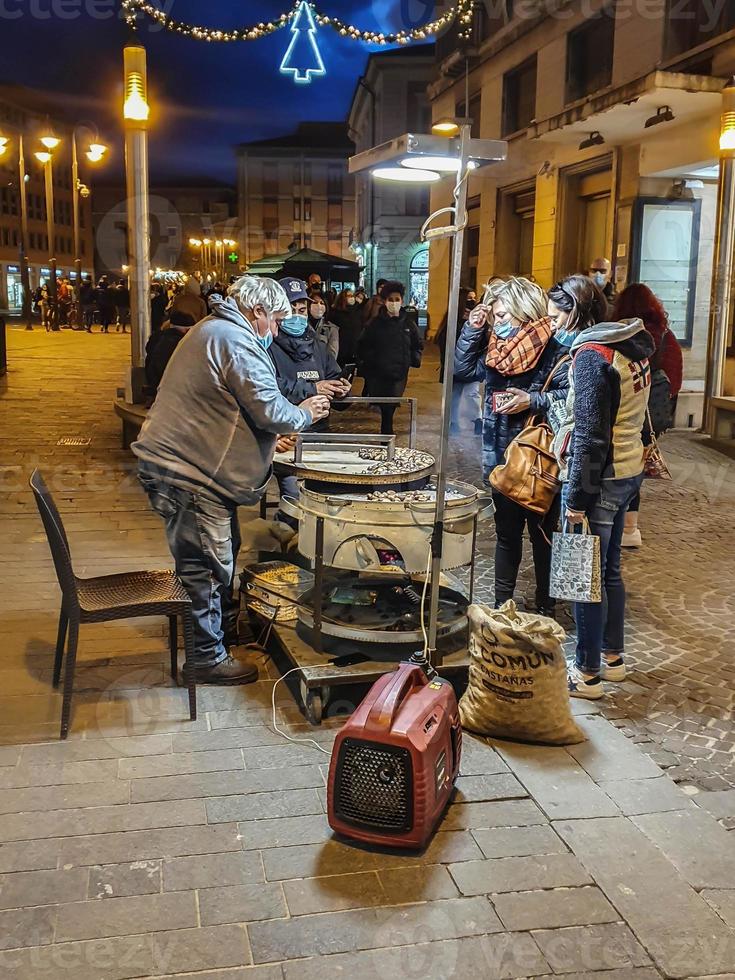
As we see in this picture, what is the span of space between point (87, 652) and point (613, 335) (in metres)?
3.25

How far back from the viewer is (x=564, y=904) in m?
3.07

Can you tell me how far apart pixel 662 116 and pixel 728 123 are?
1.51 metres

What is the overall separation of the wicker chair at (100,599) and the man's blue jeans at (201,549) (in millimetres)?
112

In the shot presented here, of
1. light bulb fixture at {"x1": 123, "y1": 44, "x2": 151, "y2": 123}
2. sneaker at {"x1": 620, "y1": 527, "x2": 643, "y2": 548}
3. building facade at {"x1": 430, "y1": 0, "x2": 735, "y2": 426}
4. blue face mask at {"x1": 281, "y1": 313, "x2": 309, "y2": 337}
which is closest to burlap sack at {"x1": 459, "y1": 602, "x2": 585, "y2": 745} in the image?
sneaker at {"x1": 620, "y1": 527, "x2": 643, "y2": 548}

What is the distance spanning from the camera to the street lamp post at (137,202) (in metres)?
11.5

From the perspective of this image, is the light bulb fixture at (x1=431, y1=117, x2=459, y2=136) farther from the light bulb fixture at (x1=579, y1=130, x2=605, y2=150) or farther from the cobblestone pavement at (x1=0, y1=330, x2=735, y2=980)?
the cobblestone pavement at (x1=0, y1=330, x2=735, y2=980)

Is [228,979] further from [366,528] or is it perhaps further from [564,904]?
[366,528]

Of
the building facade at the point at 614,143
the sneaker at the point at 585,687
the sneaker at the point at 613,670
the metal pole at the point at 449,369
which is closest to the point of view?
the metal pole at the point at 449,369

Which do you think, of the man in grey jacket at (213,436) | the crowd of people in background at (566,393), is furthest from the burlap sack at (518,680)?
the man in grey jacket at (213,436)

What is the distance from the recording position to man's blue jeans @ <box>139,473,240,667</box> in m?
4.64

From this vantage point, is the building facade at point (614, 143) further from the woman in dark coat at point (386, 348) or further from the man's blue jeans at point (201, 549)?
the man's blue jeans at point (201, 549)

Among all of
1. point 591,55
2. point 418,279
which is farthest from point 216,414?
point 418,279

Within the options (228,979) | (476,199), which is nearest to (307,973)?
(228,979)

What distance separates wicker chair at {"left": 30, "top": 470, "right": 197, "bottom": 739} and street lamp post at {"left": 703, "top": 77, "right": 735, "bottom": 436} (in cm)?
1004
